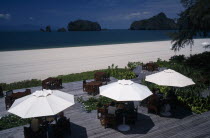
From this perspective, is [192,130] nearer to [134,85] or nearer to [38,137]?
[134,85]

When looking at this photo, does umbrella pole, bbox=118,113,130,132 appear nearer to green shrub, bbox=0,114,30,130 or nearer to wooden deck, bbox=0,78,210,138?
wooden deck, bbox=0,78,210,138

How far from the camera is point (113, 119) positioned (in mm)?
8375

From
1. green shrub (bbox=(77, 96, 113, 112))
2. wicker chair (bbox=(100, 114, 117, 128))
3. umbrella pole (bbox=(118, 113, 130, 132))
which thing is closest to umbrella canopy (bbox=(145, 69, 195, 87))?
umbrella pole (bbox=(118, 113, 130, 132))

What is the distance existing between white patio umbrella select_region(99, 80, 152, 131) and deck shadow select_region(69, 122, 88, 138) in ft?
5.29

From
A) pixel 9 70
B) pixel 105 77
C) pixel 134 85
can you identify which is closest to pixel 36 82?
pixel 105 77

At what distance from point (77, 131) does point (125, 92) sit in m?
2.77

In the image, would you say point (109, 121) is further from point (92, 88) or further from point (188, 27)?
point (188, 27)

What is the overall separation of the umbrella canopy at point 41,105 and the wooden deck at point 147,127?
1.84 metres

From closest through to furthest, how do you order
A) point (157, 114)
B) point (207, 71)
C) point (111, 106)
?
point (111, 106) → point (157, 114) → point (207, 71)

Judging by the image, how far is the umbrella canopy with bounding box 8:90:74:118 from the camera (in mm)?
6406

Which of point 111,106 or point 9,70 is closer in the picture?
point 111,106

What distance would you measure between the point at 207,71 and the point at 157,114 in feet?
32.4

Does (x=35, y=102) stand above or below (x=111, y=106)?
above

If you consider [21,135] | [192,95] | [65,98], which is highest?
[65,98]
